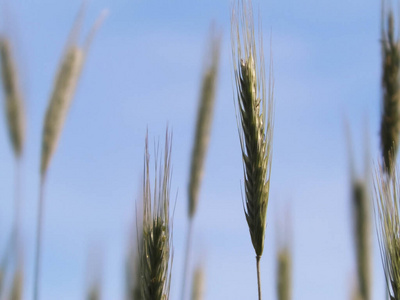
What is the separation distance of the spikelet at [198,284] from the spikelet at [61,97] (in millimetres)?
2593

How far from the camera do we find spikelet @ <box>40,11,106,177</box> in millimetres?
4098

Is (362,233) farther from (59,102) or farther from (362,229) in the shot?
(59,102)

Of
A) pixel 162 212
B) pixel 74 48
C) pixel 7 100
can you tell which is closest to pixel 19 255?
pixel 7 100

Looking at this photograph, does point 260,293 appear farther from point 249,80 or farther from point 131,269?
point 131,269

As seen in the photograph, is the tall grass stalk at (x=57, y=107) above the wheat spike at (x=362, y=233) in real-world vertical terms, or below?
above

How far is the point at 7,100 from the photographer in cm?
448

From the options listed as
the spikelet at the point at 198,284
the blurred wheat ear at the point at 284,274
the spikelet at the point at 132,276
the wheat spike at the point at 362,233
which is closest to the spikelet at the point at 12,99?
the spikelet at the point at 132,276

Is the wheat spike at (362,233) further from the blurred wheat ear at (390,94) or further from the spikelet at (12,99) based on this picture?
the spikelet at (12,99)

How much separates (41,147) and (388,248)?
2.35 meters

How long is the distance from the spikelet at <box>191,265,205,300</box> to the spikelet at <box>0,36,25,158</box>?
8.40 feet

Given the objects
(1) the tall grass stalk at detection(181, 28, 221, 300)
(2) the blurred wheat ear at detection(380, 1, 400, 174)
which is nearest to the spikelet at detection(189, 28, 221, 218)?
(1) the tall grass stalk at detection(181, 28, 221, 300)

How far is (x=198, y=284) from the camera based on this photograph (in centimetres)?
634

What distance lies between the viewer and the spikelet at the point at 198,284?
20.3ft

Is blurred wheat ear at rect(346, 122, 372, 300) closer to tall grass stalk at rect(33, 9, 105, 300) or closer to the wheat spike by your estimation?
the wheat spike
